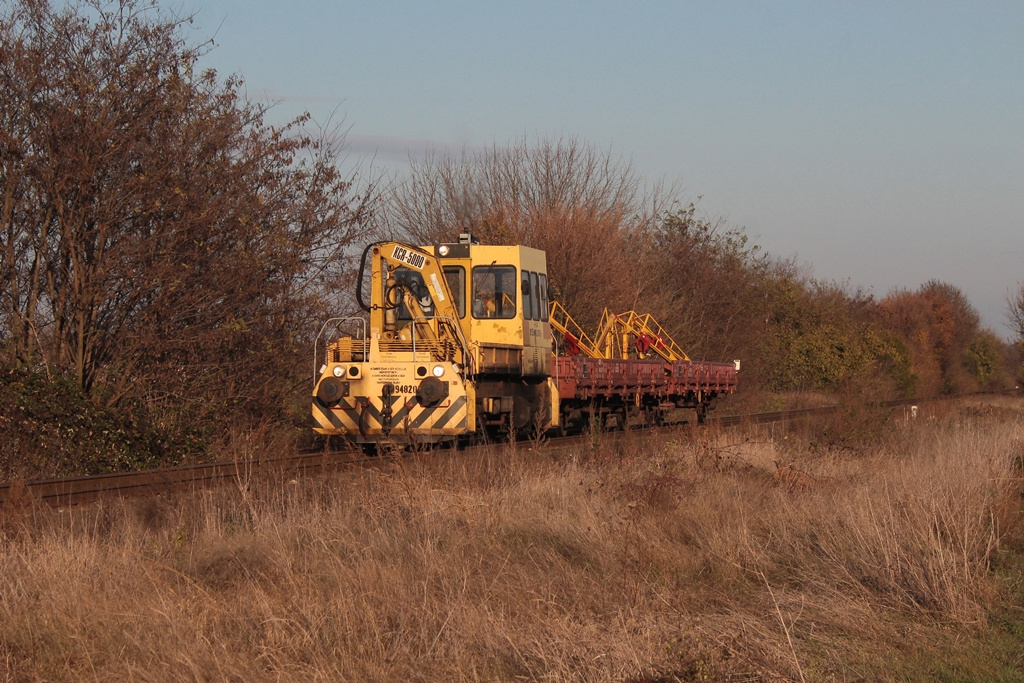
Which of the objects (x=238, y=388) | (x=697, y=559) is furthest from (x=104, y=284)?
(x=697, y=559)

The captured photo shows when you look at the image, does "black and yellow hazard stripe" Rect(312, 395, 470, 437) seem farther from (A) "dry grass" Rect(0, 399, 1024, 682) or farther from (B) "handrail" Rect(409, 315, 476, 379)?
(A) "dry grass" Rect(0, 399, 1024, 682)

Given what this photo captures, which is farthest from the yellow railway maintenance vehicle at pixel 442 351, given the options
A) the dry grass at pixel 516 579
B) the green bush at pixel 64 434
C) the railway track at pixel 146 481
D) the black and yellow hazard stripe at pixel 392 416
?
the dry grass at pixel 516 579

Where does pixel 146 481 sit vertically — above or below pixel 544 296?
below

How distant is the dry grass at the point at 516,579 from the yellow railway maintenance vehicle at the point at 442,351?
3.71 meters

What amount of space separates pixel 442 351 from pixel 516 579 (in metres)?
8.28

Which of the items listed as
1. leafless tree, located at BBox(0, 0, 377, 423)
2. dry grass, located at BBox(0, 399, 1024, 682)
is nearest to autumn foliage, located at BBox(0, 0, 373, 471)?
leafless tree, located at BBox(0, 0, 377, 423)

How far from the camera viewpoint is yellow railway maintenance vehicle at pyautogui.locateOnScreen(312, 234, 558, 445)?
14.7m

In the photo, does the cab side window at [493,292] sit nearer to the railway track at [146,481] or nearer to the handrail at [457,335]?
the handrail at [457,335]

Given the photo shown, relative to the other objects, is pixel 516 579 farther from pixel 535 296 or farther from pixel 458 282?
pixel 535 296

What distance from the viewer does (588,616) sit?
20.4 feet

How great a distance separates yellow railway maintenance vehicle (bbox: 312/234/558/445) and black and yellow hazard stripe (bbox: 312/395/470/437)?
1 centimetres

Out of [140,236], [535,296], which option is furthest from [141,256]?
[535,296]

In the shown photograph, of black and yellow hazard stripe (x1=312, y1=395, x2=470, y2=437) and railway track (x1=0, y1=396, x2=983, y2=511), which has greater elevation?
black and yellow hazard stripe (x1=312, y1=395, x2=470, y2=437)

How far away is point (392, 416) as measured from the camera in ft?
48.6
